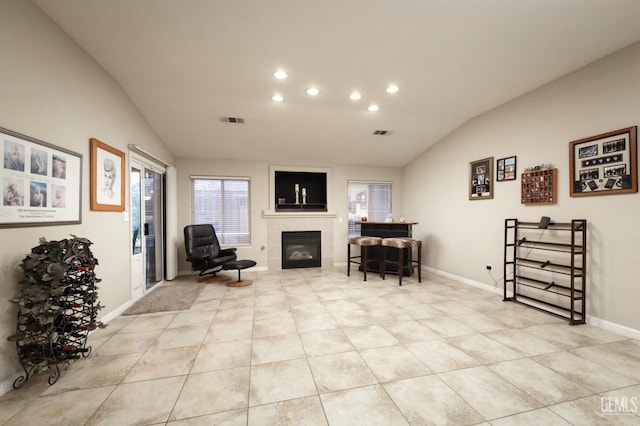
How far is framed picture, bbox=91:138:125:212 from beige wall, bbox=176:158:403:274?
1966 millimetres

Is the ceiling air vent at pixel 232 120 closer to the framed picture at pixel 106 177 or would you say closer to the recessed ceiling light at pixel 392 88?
the framed picture at pixel 106 177

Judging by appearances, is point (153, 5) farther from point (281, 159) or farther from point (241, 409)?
point (281, 159)

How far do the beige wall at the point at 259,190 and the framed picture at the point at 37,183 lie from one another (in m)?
2.73

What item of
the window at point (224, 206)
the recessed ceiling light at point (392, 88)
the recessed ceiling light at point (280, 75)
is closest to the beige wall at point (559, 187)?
the recessed ceiling light at point (392, 88)

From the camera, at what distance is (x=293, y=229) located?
5.73m

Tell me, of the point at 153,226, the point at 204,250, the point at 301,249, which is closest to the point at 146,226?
the point at 153,226

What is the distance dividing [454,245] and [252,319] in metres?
3.81

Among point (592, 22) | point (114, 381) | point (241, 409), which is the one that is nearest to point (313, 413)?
point (241, 409)

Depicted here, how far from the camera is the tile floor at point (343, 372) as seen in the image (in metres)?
1.57

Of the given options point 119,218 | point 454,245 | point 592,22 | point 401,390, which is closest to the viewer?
point 401,390

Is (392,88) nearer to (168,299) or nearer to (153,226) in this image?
(168,299)

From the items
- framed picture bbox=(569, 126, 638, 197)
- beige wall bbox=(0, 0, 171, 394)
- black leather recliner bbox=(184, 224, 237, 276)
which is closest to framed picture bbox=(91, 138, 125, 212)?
beige wall bbox=(0, 0, 171, 394)

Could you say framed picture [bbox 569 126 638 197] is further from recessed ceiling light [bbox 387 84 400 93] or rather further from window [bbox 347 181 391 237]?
window [bbox 347 181 391 237]

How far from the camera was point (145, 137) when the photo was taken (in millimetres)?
3920
